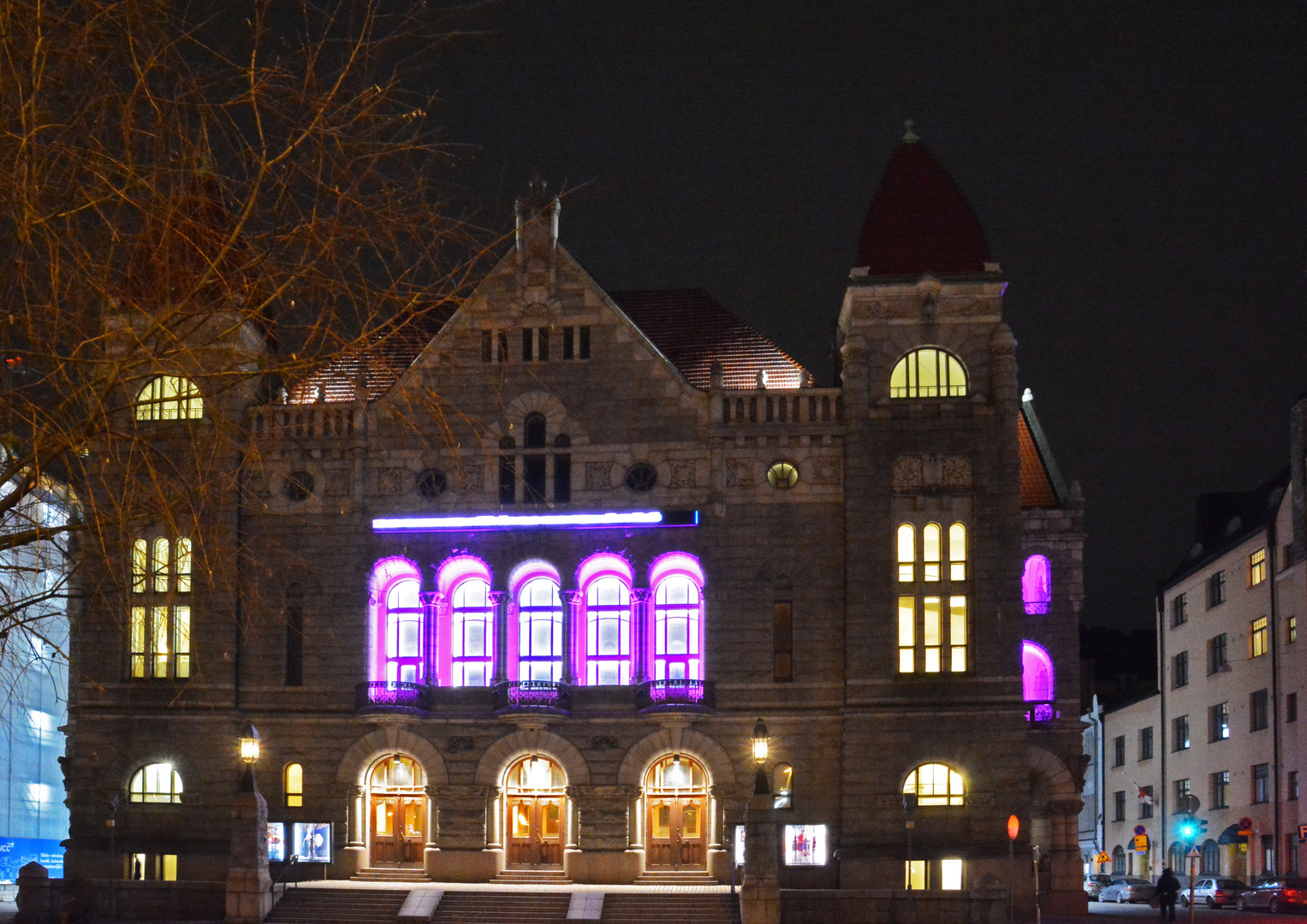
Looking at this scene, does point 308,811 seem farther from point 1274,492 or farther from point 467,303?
point 1274,492

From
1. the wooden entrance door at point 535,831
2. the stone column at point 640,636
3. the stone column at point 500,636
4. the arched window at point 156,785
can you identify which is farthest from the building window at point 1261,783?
the arched window at point 156,785

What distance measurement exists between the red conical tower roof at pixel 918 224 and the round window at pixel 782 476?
22.0 ft

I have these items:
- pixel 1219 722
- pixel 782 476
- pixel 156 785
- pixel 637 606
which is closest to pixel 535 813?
pixel 637 606

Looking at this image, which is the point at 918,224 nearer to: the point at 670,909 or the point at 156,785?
the point at 670,909

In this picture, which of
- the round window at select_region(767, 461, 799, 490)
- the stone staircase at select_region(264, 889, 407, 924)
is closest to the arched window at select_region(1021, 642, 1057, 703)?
the round window at select_region(767, 461, 799, 490)

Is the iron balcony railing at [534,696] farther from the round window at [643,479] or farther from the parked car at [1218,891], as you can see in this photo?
the parked car at [1218,891]

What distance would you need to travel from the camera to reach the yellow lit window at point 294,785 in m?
55.2

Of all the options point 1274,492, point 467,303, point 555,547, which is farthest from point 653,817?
point 1274,492

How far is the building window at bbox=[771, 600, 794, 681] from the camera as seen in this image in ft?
178

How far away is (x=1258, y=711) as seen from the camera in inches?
2827

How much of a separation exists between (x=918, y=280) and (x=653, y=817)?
1869 centimetres

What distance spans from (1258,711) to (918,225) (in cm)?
2895

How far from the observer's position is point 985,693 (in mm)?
52938

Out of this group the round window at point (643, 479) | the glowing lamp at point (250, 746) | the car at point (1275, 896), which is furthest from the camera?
the car at point (1275, 896)
